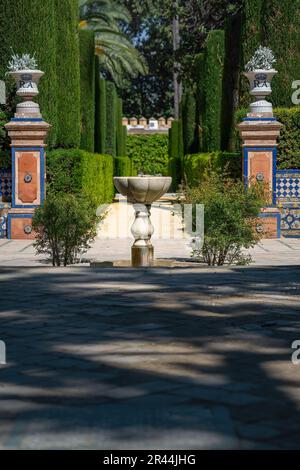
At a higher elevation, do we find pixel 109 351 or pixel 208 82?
pixel 208 82

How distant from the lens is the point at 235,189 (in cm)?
1232

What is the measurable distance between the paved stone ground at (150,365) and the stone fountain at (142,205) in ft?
14.5

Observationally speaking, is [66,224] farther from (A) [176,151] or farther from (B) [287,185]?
(A) [176,151]

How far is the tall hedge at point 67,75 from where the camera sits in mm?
21141

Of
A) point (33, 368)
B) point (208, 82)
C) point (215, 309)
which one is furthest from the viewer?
point (208, 82)

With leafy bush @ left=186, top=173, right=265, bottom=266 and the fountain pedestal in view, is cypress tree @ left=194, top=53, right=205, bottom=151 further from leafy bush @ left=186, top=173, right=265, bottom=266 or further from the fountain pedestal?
leafy bush @ left=186, top=173, right=265, bottom=266

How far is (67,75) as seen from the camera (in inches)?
843

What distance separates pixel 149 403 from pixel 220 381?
20.7 inches

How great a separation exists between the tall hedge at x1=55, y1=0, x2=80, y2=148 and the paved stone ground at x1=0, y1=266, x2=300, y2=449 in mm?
13327

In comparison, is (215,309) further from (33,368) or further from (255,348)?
(33,368)

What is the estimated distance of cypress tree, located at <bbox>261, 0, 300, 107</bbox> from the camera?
19422mm

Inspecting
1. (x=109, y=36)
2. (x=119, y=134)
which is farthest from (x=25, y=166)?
(x=109, y=36)

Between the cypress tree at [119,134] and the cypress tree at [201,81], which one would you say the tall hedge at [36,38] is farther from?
the cypress tree at [119,134]

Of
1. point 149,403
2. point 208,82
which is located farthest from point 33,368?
point 208,82
